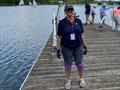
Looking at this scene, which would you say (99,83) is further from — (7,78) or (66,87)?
(7,78)

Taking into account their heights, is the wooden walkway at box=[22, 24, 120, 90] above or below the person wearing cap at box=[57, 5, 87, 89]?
below

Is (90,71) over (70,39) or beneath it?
beneath

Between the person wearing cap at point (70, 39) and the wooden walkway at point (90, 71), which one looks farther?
the wooden walkway at point (90, 71)

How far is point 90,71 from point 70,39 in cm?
223

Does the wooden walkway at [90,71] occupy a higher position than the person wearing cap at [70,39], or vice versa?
the person wearing cap at [70,39]

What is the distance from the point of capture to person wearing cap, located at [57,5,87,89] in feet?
29.7

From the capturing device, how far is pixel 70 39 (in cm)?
917

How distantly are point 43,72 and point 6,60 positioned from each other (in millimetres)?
8368

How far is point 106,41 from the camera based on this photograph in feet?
55.9

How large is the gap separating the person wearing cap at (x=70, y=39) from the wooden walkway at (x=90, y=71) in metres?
0.54

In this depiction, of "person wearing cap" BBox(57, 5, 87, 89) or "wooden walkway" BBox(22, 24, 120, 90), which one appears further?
"wooden walkway" BBox(22, 24, 120, 90)

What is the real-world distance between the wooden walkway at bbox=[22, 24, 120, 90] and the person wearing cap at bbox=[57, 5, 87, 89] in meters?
0.54

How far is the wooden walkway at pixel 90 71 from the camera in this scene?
963cm

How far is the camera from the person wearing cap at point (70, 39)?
906 cm
